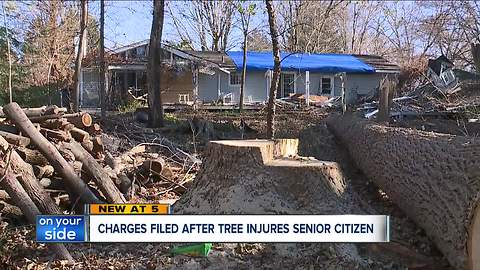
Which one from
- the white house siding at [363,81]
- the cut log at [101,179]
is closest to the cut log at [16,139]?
the cut log at [101,179]

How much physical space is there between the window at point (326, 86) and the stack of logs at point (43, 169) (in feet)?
93.1

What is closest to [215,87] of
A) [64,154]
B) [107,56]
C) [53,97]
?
[107,56]

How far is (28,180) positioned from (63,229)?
4.96 ft

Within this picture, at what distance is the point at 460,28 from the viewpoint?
28797 mm

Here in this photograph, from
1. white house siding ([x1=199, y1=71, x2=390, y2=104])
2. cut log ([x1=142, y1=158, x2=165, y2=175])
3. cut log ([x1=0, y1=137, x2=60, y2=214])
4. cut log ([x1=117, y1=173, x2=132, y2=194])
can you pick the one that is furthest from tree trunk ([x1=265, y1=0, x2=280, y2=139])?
white house siding ([x1=199, y1=71, x2=390, y2=104])

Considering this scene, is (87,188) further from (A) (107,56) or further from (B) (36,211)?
(A) (107,56)

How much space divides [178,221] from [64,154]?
10.3 feet

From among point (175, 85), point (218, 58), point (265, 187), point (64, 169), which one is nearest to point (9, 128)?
point (64, 169)

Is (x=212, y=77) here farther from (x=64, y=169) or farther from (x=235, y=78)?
(x=64, y=169)

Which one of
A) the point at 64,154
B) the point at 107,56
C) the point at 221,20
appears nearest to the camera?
the point at 64,154

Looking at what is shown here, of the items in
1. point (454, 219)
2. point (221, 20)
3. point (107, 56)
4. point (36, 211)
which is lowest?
point (36, 211)

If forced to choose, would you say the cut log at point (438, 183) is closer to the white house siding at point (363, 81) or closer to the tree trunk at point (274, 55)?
the tree trunk at point (274, 55)

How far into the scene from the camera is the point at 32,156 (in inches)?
279

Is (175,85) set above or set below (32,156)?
above
